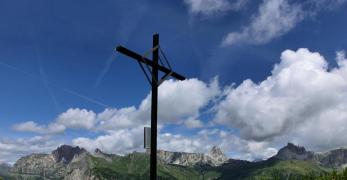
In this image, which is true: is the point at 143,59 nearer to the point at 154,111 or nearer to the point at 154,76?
the point at 154,76

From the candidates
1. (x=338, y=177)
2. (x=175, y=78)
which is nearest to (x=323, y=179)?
(x=338, y=177)

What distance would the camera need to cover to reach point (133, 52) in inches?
602

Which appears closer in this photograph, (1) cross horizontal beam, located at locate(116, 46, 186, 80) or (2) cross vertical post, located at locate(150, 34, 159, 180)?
(1) cross horizontal beam, located at locate(116, 46, 186, 80)

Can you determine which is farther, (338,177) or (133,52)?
(338,177)

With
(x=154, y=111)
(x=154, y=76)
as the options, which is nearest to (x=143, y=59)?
(x=154, y=76)

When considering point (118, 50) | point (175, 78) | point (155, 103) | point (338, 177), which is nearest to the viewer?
point (118, 50)

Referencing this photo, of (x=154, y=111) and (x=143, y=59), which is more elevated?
(x=143, y=59)

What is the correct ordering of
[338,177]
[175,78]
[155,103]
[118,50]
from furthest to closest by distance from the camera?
1. [338,177]
2. [175,78]
3. [155,103]
4. [118,50]

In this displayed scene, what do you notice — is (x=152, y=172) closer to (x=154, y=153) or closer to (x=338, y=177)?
(x=154, y=153)

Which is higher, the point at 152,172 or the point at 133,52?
the point at 133,52

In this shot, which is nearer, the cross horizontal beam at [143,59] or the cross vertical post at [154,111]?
the cross horizontal beam at [143,59]

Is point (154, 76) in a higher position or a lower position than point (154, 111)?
higher

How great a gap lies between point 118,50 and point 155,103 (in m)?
2.35

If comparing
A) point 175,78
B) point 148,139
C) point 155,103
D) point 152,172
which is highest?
point 175,78
